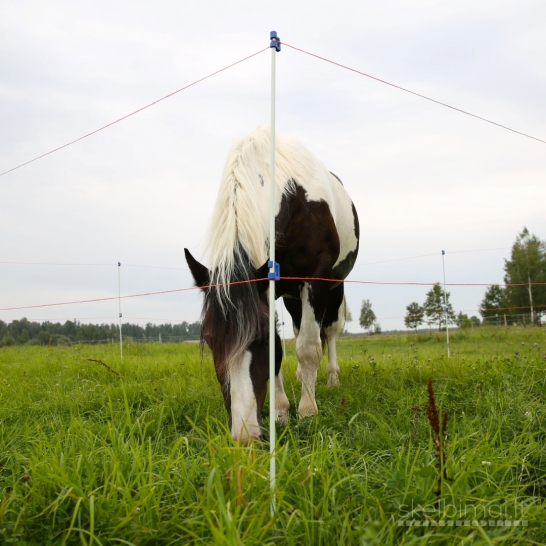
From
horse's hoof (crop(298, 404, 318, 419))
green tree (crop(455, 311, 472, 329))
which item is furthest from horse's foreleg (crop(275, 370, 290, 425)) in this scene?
green tree (crop(455, 311, 472, 329))

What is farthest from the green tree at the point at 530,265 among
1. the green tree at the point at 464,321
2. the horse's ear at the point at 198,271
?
the horse's ear at the point at 198,271

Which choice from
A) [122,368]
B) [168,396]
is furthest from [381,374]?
[122,368]

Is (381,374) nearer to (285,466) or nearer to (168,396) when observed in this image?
(168,396)

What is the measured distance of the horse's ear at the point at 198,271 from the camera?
353 cm

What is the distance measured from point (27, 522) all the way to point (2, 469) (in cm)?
91

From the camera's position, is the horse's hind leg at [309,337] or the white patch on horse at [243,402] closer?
the white patch on horse at [243,402]

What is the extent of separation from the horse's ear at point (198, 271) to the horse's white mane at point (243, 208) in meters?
0.06

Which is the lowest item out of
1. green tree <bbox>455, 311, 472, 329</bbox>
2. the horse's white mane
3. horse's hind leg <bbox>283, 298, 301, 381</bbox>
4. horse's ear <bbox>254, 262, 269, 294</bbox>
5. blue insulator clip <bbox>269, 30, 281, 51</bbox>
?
green tree <bbox>455, 311, 472, 329</bbox>

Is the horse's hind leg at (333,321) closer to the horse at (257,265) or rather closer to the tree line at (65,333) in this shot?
the horse at (257,265)

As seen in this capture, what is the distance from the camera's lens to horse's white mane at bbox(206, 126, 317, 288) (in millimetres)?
3463

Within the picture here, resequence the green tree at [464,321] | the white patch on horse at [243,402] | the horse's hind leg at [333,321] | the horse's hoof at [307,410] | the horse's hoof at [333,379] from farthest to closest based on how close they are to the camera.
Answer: the green tree at [464,321], the horse's hind leg at [333,321], the horse's hoof at [333,379], the horse's hoof at [307,410], the white patch on horse at [243,402]

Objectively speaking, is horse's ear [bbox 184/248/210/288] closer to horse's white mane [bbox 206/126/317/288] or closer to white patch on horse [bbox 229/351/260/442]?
horse's white mane [bbox 206/126/317/288]

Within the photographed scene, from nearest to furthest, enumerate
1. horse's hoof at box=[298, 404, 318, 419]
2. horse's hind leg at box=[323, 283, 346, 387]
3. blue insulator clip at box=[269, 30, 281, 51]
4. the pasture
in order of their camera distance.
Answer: the pasture, blue insulator clip at box=[269, 30, 281, 51], horse's hoof at box=[298, 404, 318, 419], horse's hind leg at box=[323, 283, 346, 387]

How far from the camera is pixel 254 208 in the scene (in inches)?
144
